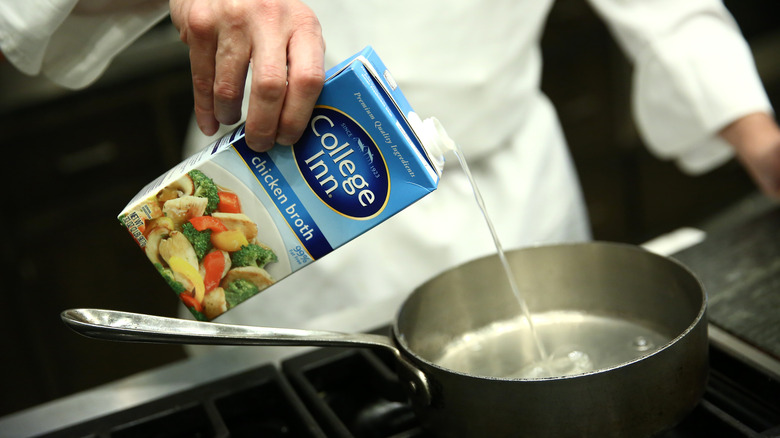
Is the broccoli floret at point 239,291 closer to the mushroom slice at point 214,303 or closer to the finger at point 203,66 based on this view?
the mushroom slice at point 214,303

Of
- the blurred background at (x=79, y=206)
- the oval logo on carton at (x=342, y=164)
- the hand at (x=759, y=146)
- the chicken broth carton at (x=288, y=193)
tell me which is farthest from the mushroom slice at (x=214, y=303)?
the blurred background at (x=79, y=206)

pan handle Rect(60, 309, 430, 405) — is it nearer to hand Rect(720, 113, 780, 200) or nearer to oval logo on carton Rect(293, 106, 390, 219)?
oval logo on carton Rect(293, 106, 390, 219)

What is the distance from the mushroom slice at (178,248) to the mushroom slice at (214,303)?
0.9 inches

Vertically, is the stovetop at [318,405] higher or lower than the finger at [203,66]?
lower

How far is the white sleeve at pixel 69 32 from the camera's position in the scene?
0.66 m

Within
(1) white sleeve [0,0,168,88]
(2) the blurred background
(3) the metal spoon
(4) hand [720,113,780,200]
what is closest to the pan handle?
(3) the metal spoon

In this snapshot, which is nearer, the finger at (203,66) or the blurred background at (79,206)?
the finger at (203,66)

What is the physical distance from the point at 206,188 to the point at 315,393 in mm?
178

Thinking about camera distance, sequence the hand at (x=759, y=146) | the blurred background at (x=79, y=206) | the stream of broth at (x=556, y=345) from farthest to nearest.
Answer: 1. the blurred background at (x=79, y=206)
2. the hand at (x=759, y=146)
3. the stream of broth at (x=556, y=345)

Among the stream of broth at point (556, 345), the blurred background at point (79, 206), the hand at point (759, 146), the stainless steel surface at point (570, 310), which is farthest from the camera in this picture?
the blurred background at point (79, 206)

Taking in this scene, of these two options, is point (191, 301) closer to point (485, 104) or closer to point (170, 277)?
point (170, 277)

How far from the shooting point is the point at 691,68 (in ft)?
3.11

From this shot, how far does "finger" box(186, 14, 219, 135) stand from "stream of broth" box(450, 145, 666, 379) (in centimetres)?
19

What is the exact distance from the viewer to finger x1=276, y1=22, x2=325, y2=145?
47 cm
